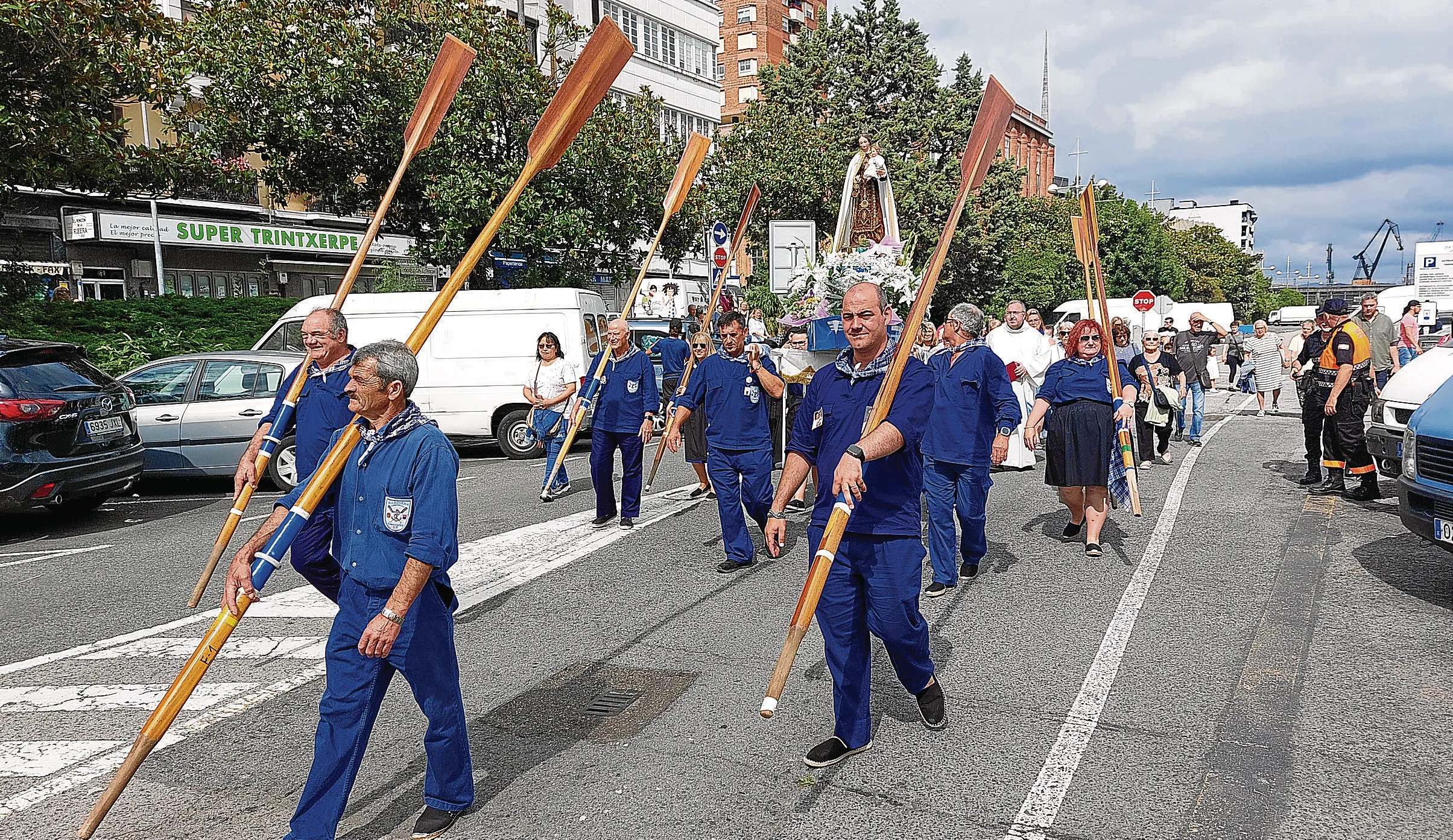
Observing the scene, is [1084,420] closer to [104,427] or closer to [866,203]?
[866,203]

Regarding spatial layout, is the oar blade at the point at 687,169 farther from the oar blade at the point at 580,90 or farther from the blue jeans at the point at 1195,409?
the blue jeans at the point at 1195,409

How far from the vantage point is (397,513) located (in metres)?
3.52

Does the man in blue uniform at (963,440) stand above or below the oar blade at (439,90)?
→ below

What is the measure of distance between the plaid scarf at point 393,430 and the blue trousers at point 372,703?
17.9 inches

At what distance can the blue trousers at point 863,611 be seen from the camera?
4094 millimetres

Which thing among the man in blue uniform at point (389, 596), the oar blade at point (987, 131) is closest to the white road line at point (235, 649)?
the man in blue uniform at point (389, 596)

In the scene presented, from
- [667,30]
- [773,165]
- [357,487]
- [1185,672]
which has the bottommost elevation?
[1185,672]

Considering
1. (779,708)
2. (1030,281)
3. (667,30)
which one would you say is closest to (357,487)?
(779,708)

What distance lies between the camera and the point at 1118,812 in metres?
3.77

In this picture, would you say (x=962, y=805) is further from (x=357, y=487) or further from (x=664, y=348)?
(x=664, y=348)

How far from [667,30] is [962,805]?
4055 cm

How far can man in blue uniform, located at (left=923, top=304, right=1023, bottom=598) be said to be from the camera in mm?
6848

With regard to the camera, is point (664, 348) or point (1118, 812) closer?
point (1118, 812)

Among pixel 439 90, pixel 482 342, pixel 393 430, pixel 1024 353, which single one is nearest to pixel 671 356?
pixel 482 342
